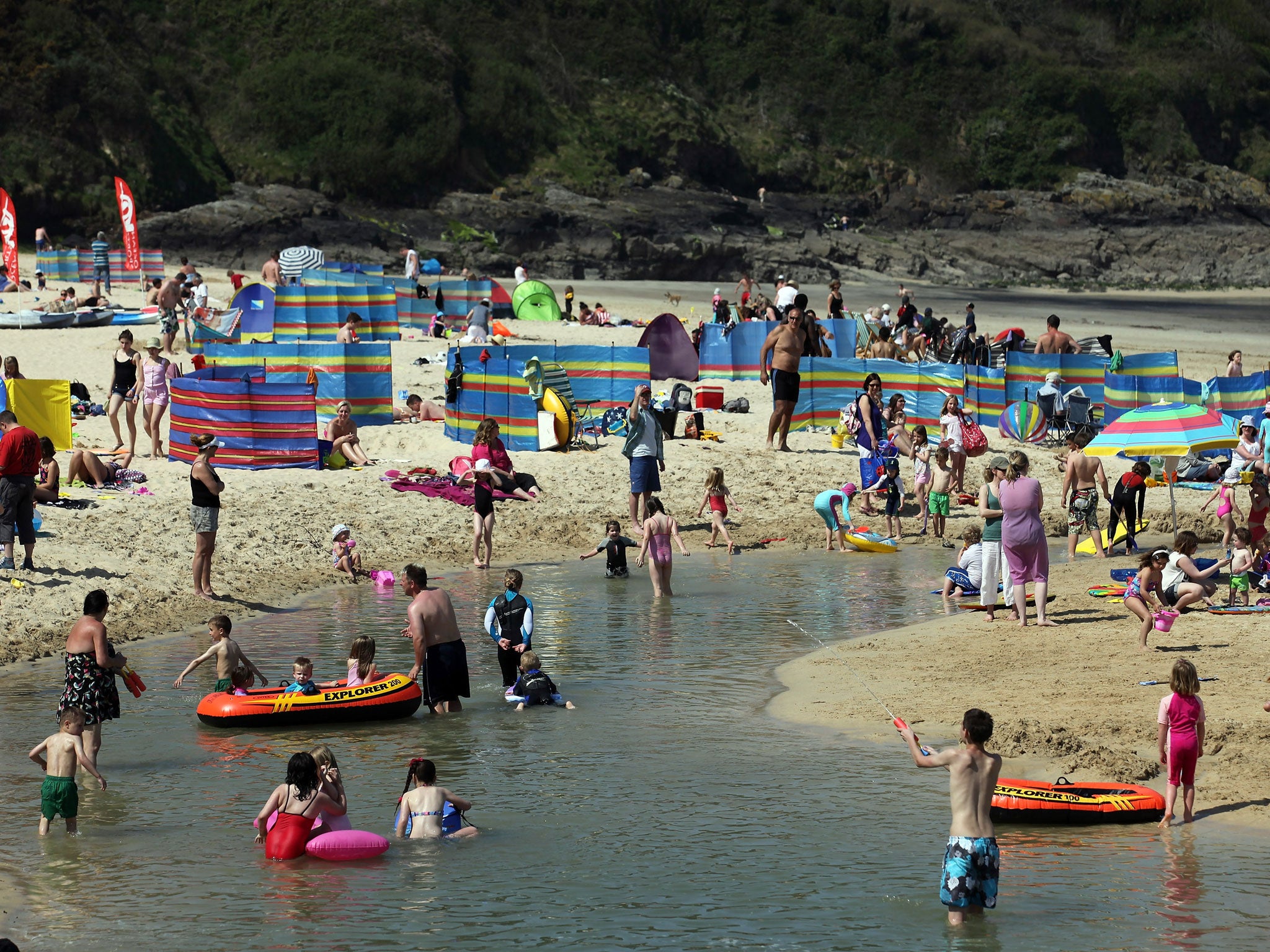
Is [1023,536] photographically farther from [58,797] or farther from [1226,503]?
[58,797]

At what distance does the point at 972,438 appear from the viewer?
2258cm

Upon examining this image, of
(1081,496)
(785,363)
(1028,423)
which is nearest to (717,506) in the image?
(785,363)

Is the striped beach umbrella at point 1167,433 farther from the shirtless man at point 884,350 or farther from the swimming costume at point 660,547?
the shirtless man at point 884,350

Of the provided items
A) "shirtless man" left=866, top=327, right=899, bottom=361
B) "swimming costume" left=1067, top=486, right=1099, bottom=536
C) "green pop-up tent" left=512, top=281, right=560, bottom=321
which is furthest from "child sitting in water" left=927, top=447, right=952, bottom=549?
"green pop-up tent" left=512, top=281, right=560, bottom=321

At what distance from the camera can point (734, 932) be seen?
7609 mm

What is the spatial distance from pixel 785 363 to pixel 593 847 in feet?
47.1

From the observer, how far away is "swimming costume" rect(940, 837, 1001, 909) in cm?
754

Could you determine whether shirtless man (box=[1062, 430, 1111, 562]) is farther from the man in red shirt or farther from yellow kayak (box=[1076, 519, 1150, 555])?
the man in red shirt

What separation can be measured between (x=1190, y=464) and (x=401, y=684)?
16243mm

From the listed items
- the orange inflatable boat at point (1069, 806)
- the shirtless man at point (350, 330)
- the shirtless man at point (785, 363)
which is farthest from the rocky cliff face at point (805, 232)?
the orange inflatable boat at point (1069, 806)

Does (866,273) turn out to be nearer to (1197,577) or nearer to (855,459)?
(855,459)

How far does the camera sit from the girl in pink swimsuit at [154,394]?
21.2 m

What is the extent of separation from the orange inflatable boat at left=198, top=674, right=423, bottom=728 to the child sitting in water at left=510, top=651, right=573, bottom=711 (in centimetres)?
85

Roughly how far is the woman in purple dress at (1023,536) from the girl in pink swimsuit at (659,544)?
3772 mm
